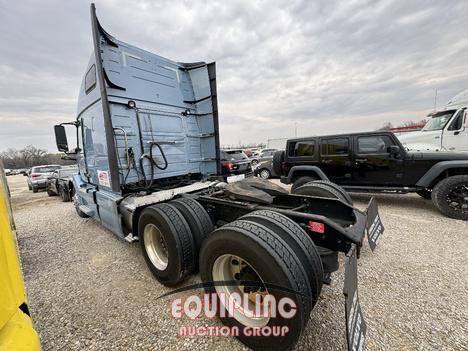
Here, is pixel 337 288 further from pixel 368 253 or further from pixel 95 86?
pixel 95 86

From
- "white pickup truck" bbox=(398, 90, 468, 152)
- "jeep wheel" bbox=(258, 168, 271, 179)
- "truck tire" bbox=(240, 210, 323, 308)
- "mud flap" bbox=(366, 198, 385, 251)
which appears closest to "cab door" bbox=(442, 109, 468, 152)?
"white pickup truck" bbox=(398, 90, 468, 152)

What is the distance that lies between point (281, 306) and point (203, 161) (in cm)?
352

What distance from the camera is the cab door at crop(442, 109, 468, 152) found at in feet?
20.8

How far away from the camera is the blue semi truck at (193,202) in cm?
162

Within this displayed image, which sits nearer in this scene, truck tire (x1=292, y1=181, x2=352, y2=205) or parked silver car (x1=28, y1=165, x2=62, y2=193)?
truck tire (x1=292, y1=181, x2=352, y2=205)

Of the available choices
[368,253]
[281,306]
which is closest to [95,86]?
[281,306]

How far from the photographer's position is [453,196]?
439 cm

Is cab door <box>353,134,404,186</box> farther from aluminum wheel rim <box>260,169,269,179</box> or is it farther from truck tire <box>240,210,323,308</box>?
aluminum wheel rim <box>260,169,269,179</box>

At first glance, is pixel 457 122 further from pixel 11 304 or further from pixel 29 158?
pixel 29 158

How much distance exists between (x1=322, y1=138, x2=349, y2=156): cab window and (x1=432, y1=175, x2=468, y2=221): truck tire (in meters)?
2.01

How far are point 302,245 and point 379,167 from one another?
15.8 feet

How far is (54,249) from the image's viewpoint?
3957 millimetres

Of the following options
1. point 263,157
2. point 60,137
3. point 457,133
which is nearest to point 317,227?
point 60,137

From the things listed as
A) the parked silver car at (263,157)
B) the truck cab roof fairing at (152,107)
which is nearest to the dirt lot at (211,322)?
the truck cab roof fairing at (152,107)
